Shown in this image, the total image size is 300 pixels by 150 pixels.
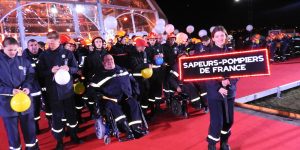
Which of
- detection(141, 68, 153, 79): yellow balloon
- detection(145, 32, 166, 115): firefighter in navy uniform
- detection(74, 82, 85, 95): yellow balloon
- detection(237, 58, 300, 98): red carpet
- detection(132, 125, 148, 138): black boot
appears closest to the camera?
detection(132, 125, 148, 138): black boot

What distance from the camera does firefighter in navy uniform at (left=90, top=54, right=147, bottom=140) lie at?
4961 mm

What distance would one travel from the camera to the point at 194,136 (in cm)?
505

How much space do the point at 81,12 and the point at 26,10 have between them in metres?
2.78

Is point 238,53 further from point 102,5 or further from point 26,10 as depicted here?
point 102,5

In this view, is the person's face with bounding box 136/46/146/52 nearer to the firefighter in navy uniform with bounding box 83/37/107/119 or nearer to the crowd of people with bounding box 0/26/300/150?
the crowd of people with bounding box 0/26/300/150

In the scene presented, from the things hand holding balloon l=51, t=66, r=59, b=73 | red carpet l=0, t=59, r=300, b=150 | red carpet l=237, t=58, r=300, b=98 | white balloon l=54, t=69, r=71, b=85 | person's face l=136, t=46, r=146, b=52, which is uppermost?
person's face l=136, t=46, r=146, b=52

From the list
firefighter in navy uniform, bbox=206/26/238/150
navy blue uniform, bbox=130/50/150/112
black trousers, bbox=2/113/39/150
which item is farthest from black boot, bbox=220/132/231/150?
black trousers, bbox=2/113/39/150

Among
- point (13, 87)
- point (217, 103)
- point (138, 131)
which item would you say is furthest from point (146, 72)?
point (13, 87)

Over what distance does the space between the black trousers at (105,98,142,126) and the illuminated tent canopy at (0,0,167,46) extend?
827 cm

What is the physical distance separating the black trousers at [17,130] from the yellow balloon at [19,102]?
26cm

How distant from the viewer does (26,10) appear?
12.1 meters

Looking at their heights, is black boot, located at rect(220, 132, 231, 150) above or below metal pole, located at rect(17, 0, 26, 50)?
below

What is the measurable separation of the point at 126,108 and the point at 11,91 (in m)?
2.10

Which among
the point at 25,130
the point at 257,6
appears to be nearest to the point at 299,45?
the point at 257,6
